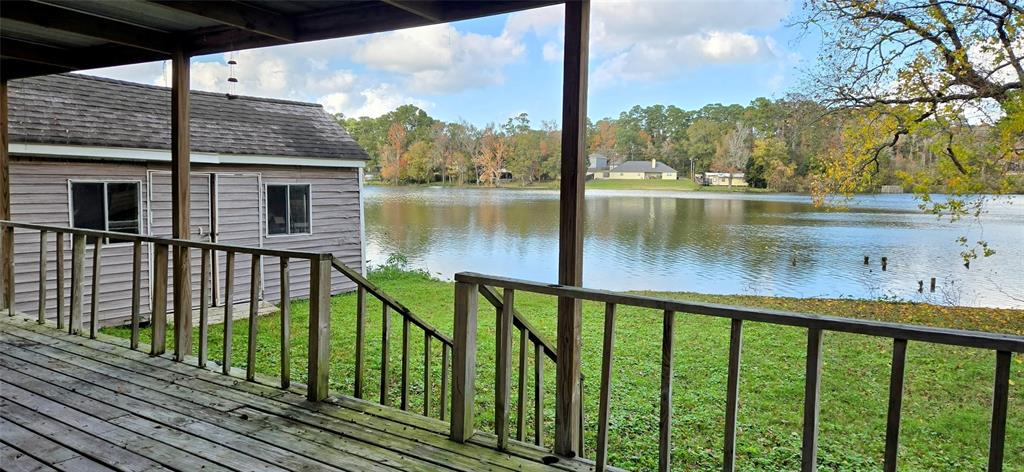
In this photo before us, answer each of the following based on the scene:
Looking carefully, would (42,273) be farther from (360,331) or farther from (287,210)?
(287,210)

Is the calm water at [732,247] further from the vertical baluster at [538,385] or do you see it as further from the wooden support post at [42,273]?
the vertical baluster at [538,385]

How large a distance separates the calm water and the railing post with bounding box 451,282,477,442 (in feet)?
34.5

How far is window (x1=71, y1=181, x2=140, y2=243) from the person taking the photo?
710 centimetres

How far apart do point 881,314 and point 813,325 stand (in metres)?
9.21

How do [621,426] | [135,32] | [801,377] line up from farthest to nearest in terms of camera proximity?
1. [801,377]
2. [621,426]
3. [135,32]

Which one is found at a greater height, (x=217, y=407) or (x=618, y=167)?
(x=618, y=167)

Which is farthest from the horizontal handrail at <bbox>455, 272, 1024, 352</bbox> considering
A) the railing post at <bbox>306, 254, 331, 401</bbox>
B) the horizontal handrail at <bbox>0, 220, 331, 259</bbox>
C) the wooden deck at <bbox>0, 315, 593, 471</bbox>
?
the horizontal handrail at <bbox>0, 220, 331, 259</bbox>

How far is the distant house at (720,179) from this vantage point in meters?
32.1

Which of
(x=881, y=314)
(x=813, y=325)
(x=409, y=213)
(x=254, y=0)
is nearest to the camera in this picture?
(x=813, y=325)

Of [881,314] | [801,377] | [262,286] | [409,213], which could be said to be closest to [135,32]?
[262,286]

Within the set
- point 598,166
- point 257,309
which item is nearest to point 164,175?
point 257,309

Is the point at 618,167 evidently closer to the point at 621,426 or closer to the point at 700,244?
the point at 700,244

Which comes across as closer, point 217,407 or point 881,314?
point 217,407

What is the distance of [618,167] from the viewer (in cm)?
3528
